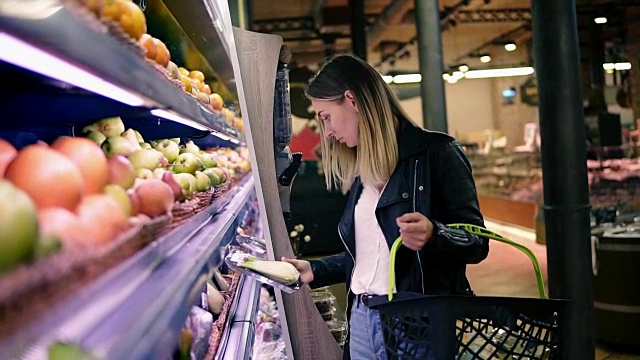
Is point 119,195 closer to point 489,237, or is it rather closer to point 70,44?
point 70,44

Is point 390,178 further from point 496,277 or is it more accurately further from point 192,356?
point 496,277

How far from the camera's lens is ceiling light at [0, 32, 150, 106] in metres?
0.54

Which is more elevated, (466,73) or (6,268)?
(466,73)

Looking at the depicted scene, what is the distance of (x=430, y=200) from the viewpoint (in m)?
1.69

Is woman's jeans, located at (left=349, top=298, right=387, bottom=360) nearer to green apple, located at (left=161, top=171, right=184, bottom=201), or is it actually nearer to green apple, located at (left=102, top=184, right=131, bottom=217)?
green apple, located at (left=161, top=171, right=184, bottom=201)

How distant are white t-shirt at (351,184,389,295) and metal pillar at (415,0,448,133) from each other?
13.6 ft

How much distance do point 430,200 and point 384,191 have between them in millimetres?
130

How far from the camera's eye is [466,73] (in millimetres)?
12461

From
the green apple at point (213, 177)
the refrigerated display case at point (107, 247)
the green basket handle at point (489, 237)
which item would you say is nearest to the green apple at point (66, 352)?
the refrigerated display case at point (107, 247)

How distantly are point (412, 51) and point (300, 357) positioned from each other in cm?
1059

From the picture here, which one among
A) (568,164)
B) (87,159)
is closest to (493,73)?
(568,164)

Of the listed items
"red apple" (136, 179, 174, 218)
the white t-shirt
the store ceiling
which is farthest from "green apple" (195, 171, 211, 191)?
the store ceiling

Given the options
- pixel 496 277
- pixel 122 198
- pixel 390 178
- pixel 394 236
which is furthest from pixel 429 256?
pixel 496 277

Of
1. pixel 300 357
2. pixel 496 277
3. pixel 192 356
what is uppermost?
pixel 192 356
